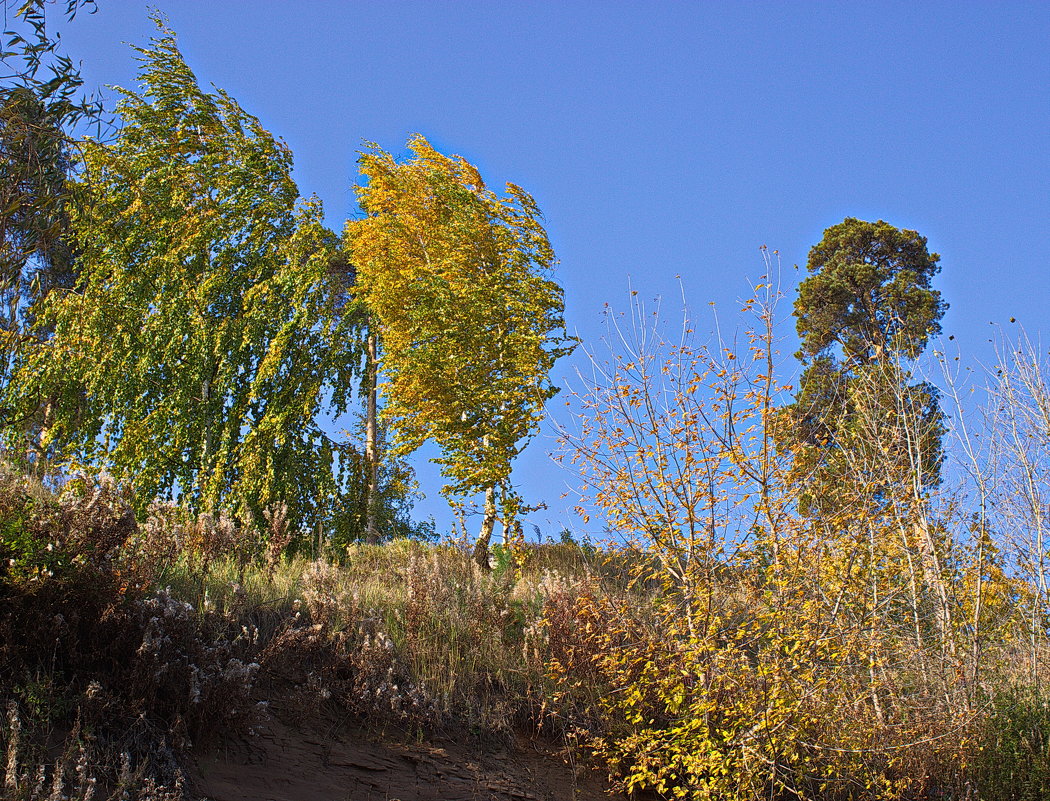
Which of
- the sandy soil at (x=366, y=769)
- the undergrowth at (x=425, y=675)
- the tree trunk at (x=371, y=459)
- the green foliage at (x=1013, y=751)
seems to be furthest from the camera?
the tree trunk at (x=371, y=459)

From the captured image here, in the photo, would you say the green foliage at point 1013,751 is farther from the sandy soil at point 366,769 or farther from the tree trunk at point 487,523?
the tree trunk at point 487,523

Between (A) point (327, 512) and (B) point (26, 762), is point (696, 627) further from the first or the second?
(A) point (327, 512)

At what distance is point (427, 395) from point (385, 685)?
697cm

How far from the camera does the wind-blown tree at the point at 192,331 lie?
1075 centimetres

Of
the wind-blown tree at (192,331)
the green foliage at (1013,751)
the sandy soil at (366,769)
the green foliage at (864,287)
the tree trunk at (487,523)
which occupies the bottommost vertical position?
the sandy soil at (366,769)

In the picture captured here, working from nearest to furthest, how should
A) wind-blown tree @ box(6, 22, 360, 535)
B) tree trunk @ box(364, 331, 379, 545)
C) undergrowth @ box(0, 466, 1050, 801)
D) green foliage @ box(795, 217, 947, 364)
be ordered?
1. undergrowth @ box(0, 466, 1050, 801)
2. wind-blown tree @ box(6, 22, 360, 535)
3. tree trunk @ box(364, 331, 379, 545)
4. green foliage @ box(795, 217, 947, 364)

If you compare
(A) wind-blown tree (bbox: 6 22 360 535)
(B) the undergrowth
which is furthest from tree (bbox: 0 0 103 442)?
(A) wind-blown tree (bbox: 6 22 360 535)

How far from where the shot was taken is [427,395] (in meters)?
12.6

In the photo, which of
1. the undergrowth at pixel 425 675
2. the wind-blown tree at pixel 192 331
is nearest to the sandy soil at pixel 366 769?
the undergrowth at pixel 425 675

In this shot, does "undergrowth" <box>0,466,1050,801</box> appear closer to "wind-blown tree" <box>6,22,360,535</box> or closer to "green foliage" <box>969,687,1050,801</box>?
"green foliage" <box>969,687,1050,801</box>

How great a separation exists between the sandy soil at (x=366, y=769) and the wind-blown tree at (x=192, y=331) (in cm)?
522

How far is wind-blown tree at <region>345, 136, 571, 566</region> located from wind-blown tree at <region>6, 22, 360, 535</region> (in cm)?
122

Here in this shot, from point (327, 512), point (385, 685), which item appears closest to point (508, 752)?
point (385, 685)

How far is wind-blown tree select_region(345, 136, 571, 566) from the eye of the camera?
12.3m
